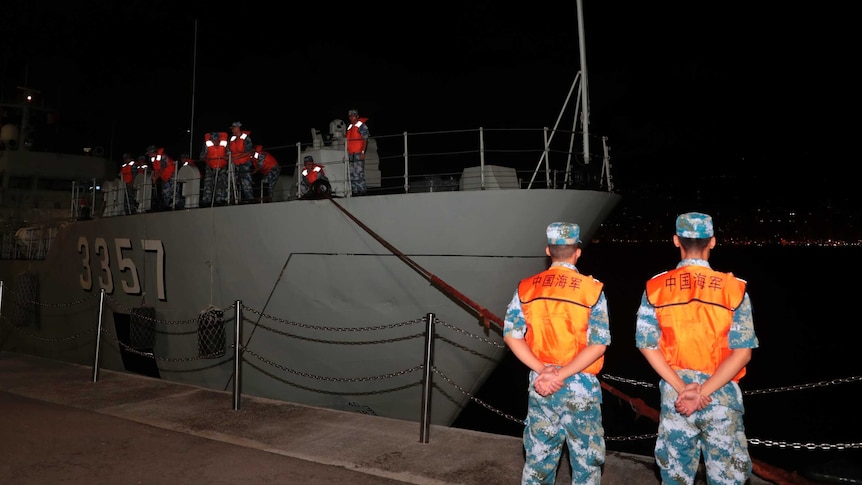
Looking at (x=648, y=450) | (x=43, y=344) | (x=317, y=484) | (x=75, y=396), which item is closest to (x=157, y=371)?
(x=75, y=396)

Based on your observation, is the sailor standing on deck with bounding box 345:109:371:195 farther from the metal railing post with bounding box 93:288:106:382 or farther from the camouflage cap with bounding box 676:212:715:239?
the camouflage cap with bounding box 676:212:715:239

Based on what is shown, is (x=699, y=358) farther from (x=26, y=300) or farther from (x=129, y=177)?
(x=26, y=300)

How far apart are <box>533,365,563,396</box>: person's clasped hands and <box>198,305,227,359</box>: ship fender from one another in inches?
245

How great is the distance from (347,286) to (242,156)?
2.96 m

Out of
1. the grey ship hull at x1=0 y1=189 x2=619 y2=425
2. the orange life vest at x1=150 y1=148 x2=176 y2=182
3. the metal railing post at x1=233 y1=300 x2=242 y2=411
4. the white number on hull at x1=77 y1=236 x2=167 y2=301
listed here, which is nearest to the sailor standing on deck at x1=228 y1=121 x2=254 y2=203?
the grey ship hull at x1=0 y1=189 x2=619 y2=425

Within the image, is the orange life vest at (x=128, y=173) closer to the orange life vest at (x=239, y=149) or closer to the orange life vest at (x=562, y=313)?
the orange life vest at (x=239, y=149)

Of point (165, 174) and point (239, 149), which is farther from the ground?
point (239, 149)

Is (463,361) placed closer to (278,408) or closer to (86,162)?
(278,408)

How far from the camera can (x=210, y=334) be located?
26.2 ft

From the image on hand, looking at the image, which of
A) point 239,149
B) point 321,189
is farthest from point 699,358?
point 239,149

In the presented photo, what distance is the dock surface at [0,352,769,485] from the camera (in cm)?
380

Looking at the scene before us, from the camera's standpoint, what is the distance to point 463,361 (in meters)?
7.18

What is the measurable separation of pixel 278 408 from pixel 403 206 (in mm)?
2606

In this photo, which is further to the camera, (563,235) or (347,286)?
(347,286)
